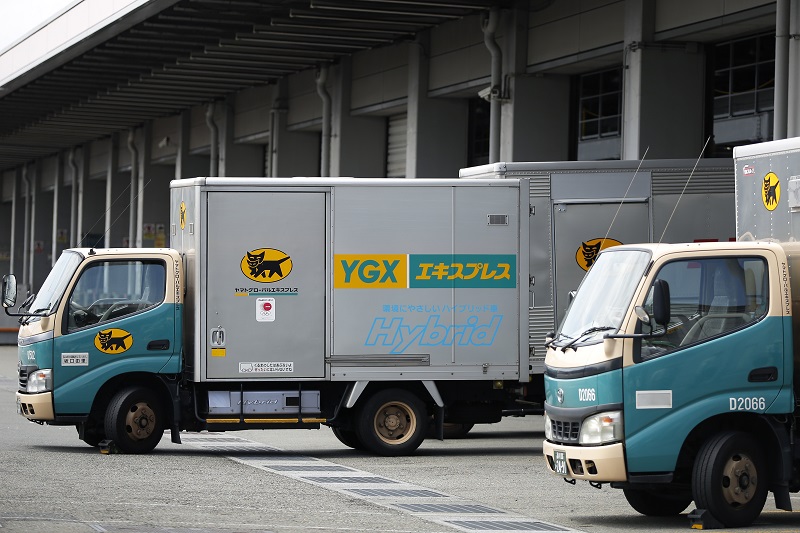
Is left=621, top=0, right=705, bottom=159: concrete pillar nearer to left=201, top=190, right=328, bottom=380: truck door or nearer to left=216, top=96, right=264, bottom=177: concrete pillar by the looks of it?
left=201, top=190, right=328, bottom=380: truck door

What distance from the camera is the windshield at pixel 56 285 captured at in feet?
51.6

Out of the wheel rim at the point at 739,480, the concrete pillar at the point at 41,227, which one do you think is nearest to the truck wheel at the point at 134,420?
the wheel rim at the point at 739,480

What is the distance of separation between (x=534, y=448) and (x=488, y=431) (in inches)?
101

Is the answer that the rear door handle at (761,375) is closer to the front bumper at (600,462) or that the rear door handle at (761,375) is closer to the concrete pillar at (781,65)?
the front bumper at (600,462)

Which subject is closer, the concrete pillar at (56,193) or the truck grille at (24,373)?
the truck grille at (24,373)

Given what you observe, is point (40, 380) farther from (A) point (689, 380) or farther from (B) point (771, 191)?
(B) point (771, 191)

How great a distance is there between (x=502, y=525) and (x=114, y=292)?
667 cm

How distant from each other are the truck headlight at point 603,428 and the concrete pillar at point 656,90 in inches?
450

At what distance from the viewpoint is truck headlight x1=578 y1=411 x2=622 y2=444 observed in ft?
34.1

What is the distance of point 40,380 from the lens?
51.6ft

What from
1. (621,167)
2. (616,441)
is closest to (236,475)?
(616,441)

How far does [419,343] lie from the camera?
15.9 meters

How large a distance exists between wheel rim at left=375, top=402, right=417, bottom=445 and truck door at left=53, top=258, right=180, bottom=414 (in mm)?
2294

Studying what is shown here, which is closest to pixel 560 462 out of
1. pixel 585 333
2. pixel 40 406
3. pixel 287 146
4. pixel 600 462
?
pixel 600 462
